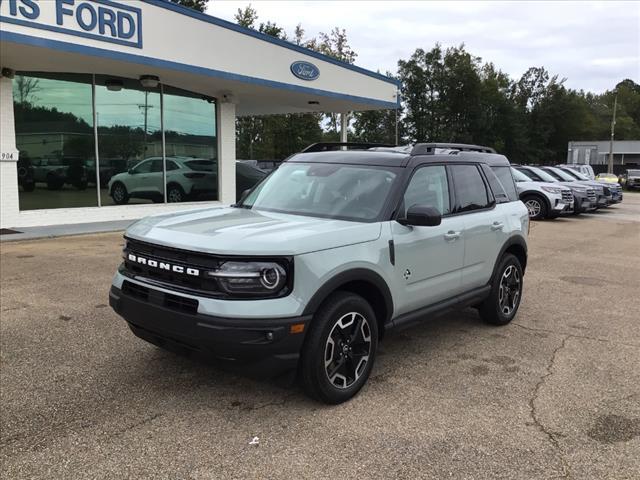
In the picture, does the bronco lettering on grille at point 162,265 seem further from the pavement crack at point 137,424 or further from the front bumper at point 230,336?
the pavement crack at point 137,424

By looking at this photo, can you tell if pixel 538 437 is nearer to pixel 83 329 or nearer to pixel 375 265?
pixel 375 265

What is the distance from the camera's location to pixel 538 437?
3.35m

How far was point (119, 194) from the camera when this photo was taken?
13773 millimetres

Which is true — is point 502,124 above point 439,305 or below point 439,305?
above

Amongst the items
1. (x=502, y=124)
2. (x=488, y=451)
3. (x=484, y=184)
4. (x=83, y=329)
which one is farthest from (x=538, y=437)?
(x=502, y=124)

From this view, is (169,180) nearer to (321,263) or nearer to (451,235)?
(451,235)

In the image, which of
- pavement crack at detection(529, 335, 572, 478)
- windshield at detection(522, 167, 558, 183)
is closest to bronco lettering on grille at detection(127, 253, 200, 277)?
pavement crack at detection(529, 335, 572, 478)

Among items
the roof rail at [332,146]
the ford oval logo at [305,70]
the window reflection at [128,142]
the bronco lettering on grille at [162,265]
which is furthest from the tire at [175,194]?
the bronco lettering on grille at [162,265]

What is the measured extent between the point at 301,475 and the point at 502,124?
75743 mm

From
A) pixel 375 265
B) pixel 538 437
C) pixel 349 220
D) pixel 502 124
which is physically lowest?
pixel 538 437

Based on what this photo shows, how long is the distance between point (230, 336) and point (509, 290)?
3588mm

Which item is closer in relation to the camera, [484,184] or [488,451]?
[488,451]

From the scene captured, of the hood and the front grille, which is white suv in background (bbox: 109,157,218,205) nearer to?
the hood

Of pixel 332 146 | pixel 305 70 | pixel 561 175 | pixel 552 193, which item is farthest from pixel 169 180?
pixel 561 175
